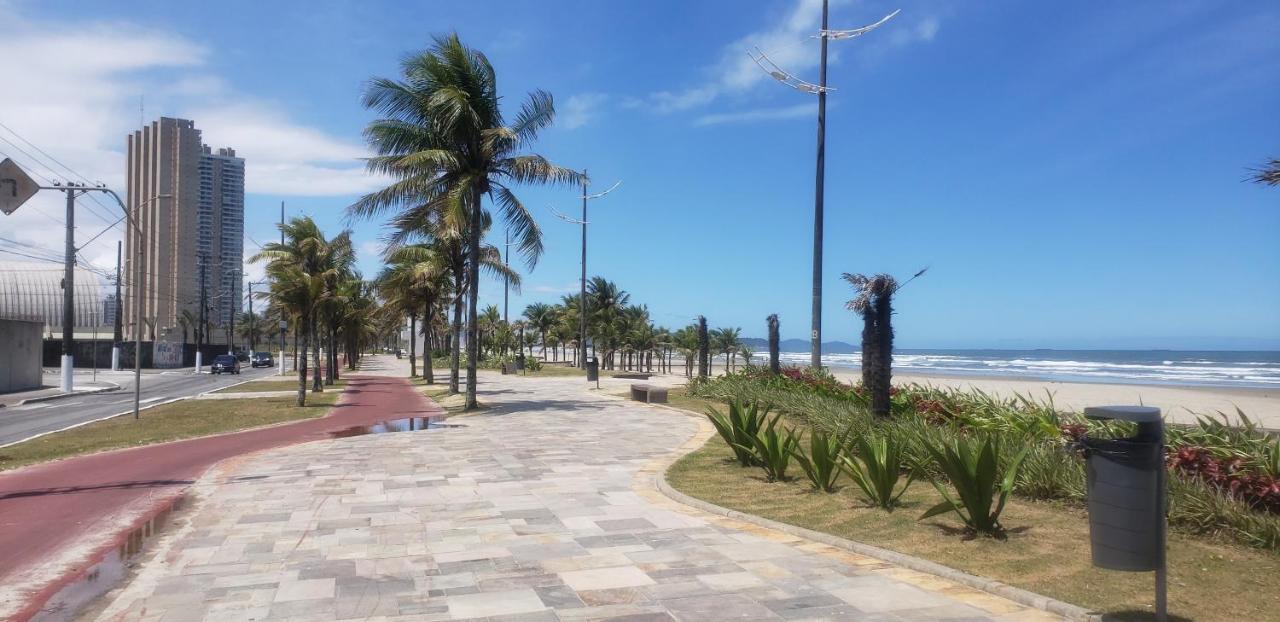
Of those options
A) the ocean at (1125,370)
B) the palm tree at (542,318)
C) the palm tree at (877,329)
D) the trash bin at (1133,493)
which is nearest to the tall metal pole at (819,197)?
the palm tree at (877,329)

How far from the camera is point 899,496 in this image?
763cm

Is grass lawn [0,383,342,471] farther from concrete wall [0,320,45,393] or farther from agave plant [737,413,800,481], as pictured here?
concrete wall [0,320,45,393]

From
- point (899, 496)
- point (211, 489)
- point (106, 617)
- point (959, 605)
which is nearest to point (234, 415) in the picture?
point (211, 489)

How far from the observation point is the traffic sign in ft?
35.6

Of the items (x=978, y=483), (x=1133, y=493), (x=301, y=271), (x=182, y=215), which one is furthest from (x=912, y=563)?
(x=182, y=215)

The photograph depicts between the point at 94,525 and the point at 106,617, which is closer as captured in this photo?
the point at 106,617

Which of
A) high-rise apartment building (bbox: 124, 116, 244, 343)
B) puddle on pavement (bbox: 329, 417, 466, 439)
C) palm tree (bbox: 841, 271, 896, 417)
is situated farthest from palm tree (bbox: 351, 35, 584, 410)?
high-rise apartment building (bbox: 124, 116, 244, 343)

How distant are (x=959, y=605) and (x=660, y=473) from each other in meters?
5.55

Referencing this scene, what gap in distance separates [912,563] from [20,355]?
4121 cm

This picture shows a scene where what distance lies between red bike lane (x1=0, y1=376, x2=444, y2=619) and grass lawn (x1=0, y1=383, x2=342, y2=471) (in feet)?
2.28

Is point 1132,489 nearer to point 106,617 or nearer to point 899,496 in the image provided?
point 899,496

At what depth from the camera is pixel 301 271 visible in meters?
23.8

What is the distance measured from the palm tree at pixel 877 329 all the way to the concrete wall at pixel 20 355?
3616 centimetres

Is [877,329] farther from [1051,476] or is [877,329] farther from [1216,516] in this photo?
[1216,516]
